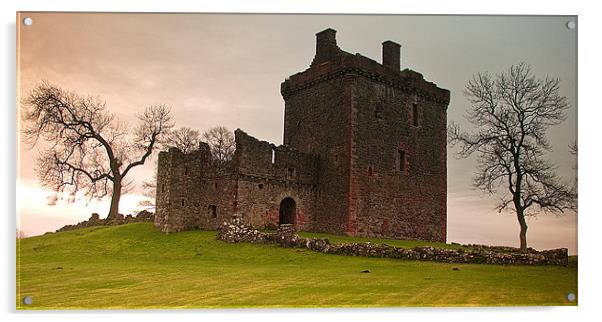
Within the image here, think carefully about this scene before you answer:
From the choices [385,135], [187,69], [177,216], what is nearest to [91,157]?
[177,216]

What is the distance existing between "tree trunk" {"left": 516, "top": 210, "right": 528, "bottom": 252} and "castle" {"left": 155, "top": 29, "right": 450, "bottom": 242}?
7.19 meters

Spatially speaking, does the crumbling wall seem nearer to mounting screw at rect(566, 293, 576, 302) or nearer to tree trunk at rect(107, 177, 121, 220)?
tree trunk at rect(107, 177, 121, 220)

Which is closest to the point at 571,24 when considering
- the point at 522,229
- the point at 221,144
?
the point at 522,229

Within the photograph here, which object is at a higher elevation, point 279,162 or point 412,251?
point 279,162

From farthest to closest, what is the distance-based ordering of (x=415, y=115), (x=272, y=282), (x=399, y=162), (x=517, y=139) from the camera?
(x=415, y=115), (x=399, y=162), (x=517, y=139), (x=272, y=282)

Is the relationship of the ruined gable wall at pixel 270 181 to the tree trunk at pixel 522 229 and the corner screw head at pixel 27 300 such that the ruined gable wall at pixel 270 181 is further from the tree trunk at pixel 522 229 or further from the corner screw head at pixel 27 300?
the corner screw head at pixel 27 300

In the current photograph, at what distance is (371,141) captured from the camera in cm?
2348

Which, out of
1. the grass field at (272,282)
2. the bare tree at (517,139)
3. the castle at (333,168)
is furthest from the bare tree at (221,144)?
the bare tree at (517,139)

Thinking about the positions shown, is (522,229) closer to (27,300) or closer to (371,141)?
(371,141)

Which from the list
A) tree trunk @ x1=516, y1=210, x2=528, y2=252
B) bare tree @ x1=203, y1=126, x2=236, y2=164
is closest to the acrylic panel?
tree trunk @ x1=516, y1=210, x2=528, y2=252

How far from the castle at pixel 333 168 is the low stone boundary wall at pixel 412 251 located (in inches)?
92.8

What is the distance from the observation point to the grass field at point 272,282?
41.4 ft

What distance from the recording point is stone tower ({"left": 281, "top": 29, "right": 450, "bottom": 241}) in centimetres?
2292

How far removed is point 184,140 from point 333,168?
5.80m
